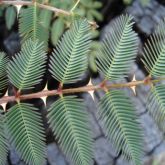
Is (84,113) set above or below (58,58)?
below

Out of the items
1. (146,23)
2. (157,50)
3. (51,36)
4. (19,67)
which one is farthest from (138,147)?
(146,23)

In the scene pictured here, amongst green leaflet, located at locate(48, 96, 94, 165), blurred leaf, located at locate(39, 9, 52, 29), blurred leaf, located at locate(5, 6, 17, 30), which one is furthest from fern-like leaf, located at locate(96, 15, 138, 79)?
blurred leaf, located at locate(5, 6, 17, 30)

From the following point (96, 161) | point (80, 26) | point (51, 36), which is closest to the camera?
point (80, 26)

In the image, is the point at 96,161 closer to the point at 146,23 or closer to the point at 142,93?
the point at 142,93

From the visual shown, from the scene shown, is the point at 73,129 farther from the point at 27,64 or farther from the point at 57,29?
the point at 57,29

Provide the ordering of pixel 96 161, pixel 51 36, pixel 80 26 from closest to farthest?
1. pixel 80 26
2. pixel 51 36
3. pixel 96 161

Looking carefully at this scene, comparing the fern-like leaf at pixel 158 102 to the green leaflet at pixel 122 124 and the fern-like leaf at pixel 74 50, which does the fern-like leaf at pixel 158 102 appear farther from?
the fern-like leaf at pixel 74 50

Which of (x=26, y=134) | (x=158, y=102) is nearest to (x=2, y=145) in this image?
(x=26, y=134)
